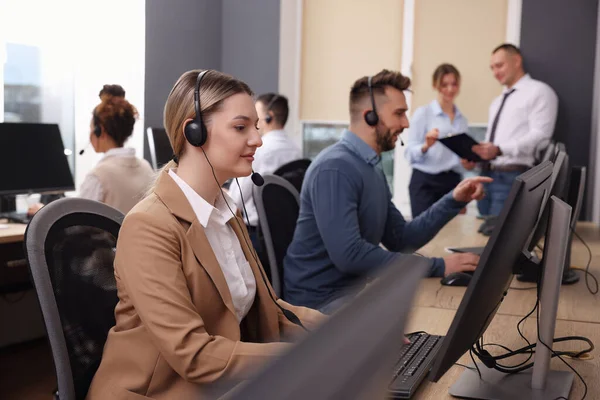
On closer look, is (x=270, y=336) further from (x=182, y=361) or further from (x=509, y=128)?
(x=509, y=128)

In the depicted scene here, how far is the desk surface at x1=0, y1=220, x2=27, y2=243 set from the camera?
9.48ft

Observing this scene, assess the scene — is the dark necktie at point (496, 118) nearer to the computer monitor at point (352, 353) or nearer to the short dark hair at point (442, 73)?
the short dark hair at point (442, 73)

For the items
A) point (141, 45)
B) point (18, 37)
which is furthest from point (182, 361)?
point (141, 45)

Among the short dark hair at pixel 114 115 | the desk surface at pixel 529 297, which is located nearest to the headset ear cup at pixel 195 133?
the desk surface at pixel 529 297

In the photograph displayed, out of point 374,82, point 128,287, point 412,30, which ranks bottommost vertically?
point 128,287

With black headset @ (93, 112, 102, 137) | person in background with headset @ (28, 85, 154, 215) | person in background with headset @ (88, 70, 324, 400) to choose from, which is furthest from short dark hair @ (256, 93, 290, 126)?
person in background with headset @ (88, 70, 324, 400)

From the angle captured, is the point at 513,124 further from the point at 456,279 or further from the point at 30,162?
the point at 30,162

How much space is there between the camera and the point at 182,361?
1.23m

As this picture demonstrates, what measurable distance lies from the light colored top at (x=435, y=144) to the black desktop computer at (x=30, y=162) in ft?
7.36

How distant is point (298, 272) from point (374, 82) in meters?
0.73

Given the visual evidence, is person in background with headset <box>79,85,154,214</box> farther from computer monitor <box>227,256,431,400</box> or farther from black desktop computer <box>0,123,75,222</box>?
computer monitor <box>227,256,431,400</box>

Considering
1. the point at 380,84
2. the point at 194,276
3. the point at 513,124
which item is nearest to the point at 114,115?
the point at 380,84

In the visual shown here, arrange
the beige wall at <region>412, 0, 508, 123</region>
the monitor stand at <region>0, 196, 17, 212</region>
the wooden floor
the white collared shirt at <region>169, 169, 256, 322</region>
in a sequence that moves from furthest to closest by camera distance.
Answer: the beige wall at <region>412, 0, 508, 123</region>
the monitor stand at <region>0, 196, 17, 212</region>
the wooden floor
the white collared shirt at <region>169, 169, 256, 322</region>

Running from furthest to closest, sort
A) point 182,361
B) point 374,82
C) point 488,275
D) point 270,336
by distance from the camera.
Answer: point 374,82 < point 270,336 < point 182,361 < point 488,275
